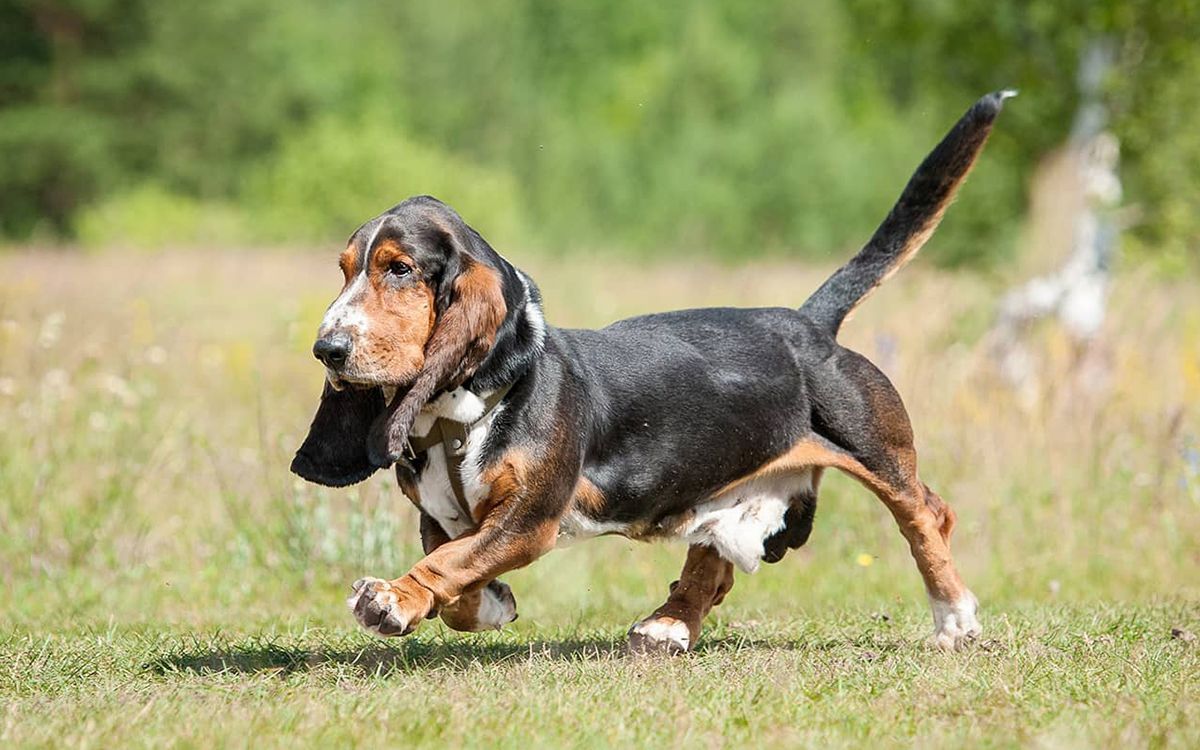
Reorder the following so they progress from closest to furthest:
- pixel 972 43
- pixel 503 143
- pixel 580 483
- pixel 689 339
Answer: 1. pixel 580 483
2. pixel 689 339
3. pixel 972 43
4. pixel 503 143

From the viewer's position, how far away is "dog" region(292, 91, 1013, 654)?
4430 mm

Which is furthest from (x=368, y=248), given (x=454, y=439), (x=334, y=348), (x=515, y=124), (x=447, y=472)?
(x=515, y=124)

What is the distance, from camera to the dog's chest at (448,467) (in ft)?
15.1

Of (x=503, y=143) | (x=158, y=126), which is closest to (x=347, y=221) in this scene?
(x=158, y=126)

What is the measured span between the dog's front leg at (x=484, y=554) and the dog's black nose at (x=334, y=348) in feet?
2.19

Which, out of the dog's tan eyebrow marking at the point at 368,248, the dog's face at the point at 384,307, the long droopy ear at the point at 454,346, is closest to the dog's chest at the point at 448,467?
the long droopy ear at the point at 454,346

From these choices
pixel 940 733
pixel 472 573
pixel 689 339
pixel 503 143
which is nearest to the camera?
pixel 940 733

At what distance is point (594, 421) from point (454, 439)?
0.55 metres

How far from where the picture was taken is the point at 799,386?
5.57 metres

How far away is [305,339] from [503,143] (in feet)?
114

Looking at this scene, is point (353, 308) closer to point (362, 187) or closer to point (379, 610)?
point (379, 610)

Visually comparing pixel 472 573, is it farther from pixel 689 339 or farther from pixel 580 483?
pixel 689 339

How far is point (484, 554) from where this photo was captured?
4.64 meters

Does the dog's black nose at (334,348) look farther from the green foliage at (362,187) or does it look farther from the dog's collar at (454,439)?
the green foliage at (362,187)
